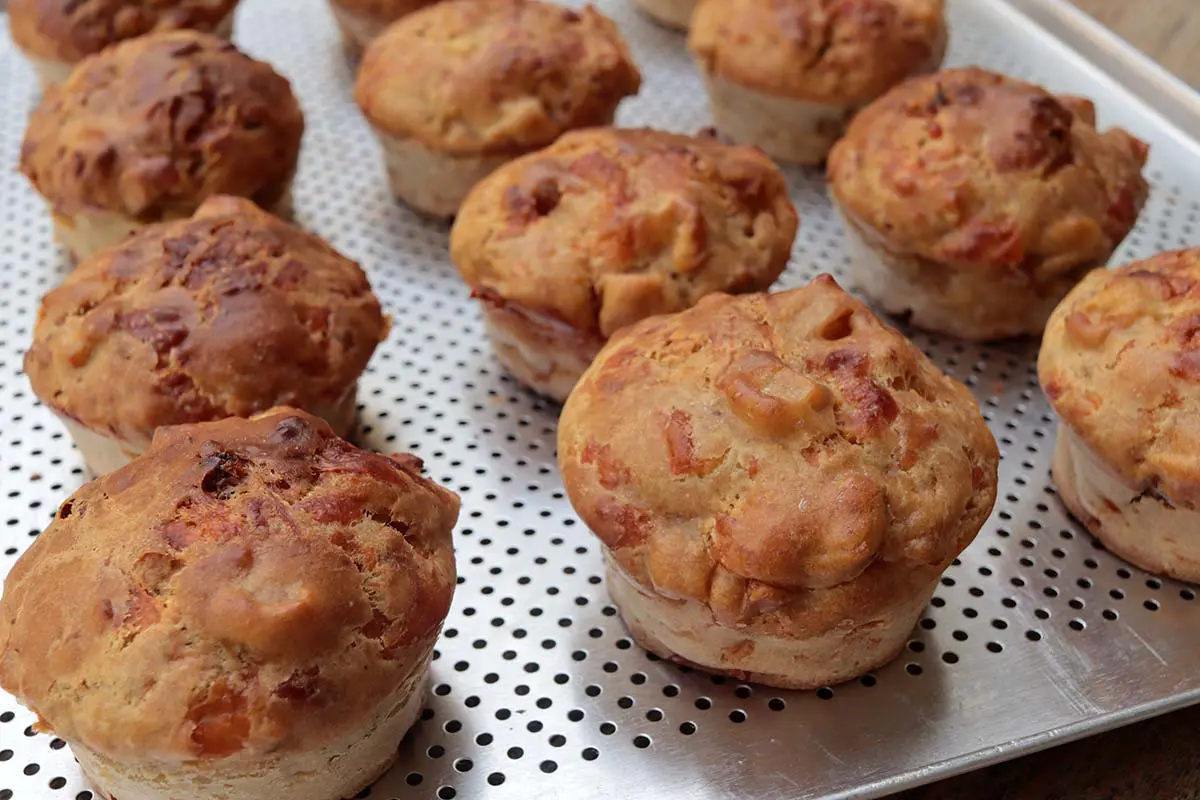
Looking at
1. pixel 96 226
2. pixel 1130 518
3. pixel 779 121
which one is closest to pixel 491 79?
pixel 779 121

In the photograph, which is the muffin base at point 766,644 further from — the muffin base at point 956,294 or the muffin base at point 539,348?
the muffin base at point 956,294

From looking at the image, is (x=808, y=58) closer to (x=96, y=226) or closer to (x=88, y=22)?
(x=96, y=226)

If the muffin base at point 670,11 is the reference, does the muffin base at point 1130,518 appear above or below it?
above

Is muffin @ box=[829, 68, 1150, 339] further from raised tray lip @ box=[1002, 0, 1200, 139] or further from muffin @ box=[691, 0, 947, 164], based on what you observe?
raised tray lip @ box=[1002, 0, 1200, 139]

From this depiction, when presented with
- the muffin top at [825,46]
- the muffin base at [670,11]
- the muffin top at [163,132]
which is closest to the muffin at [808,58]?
the muffin top at [825,46]

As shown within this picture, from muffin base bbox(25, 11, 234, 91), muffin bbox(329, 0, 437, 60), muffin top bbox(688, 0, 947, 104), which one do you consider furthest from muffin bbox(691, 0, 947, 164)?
muffin base bbox(25, 11, 234, 91)

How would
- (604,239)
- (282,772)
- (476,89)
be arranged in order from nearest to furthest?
(282,772) < (604,239) < (476,89)
